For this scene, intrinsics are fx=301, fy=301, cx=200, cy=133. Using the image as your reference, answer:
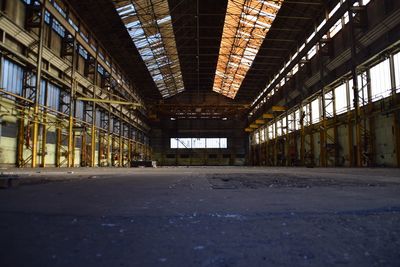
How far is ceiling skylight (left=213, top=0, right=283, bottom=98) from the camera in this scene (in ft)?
67.4

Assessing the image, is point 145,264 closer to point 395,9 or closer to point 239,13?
point 395,9

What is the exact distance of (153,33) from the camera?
77.5ft

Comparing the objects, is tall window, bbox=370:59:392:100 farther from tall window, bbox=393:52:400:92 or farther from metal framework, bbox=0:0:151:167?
metal framework, bbox=0:0:151:167

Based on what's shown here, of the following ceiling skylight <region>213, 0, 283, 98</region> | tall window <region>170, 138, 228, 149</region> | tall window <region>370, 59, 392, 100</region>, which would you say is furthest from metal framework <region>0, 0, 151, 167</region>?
tall window <region>370, 59, 392, 100</region>

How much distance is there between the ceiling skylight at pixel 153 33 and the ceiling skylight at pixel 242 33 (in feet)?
15.0

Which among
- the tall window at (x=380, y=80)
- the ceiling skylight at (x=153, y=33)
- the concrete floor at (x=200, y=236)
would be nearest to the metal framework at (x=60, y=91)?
the ceiling skylight at (x=153, y=33)

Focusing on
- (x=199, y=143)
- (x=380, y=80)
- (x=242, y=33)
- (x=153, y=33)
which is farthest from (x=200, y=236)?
(x=199, y=143)

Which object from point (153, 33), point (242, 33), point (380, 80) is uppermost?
point (242, 33)

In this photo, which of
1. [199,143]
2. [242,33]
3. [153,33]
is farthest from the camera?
[199,143]

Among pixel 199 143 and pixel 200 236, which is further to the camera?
pixel 199 143

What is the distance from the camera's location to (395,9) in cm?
1383

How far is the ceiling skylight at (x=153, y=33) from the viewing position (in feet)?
65.7

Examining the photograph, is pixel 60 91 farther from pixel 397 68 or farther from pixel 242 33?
pixel 397 68

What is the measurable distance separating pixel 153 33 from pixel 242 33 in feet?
23.4
